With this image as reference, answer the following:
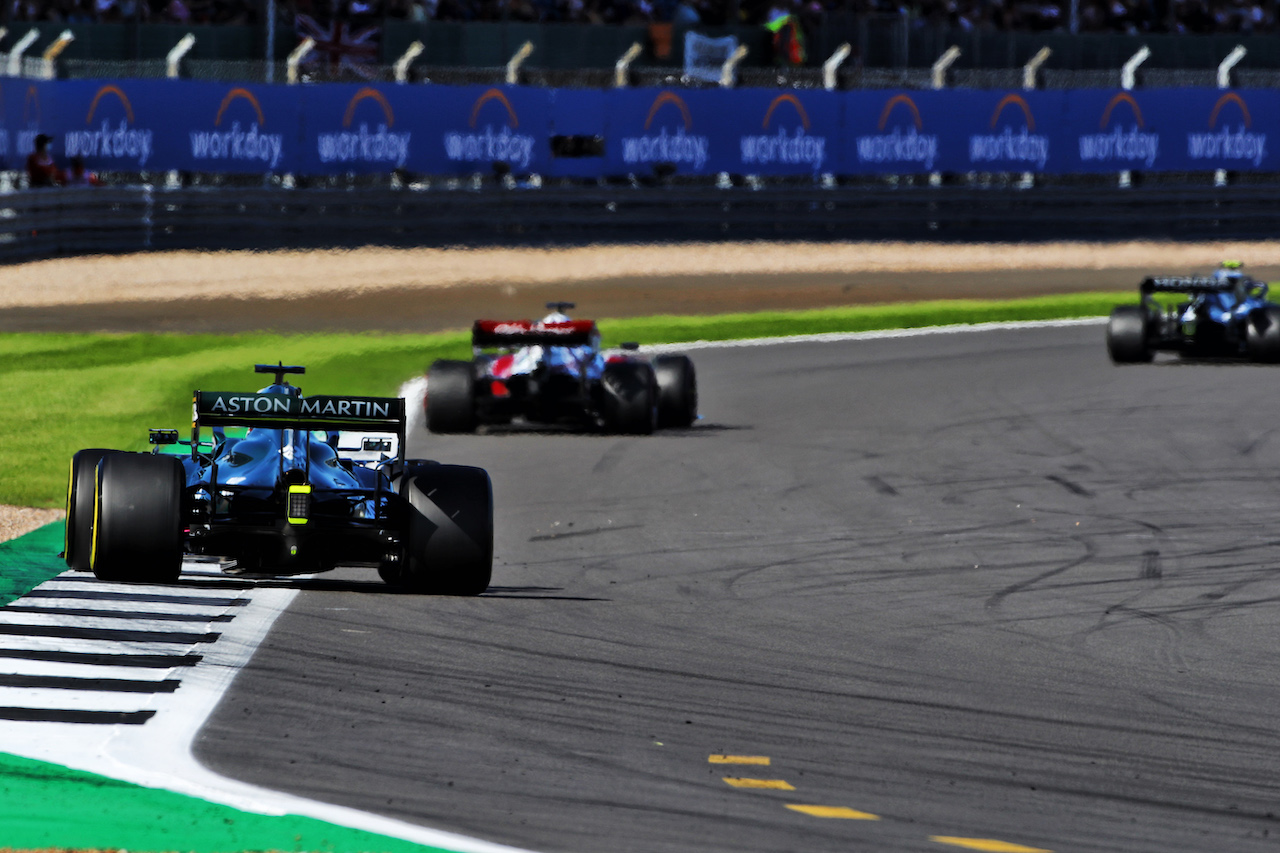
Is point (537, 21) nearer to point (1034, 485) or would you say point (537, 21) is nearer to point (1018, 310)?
point (1018, 310)

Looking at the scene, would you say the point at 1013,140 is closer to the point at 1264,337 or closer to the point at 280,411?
the point at 1264,337

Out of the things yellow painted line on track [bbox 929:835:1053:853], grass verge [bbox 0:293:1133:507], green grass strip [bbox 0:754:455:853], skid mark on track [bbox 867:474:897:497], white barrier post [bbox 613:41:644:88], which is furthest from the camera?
white barrier post [bbox 613:41:644:88]

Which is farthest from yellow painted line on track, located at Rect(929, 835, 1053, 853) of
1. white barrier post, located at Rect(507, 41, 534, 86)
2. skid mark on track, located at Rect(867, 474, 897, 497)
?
white barrier post, located at Rect(507, 41, 534, 86)

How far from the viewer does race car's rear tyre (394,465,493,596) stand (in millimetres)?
8828

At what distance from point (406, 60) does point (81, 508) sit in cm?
2419

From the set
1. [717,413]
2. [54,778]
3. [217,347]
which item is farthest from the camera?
[217,347]

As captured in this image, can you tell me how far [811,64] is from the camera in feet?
117

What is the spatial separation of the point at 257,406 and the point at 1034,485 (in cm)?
668

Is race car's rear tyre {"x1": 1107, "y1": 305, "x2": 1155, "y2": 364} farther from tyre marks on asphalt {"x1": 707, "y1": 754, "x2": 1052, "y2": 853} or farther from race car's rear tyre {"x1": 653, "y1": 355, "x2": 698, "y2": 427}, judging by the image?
tyre marks on asphalt {"x1": 707, "y1": 754, "x2": 1052, "y2": 853}

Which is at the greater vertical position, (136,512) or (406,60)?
(406,60)

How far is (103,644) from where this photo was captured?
780 centimetres

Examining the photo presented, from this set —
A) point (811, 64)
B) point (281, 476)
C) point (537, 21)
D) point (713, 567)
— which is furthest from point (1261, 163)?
point (281, 476)

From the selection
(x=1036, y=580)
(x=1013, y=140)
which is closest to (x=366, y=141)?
(x=1013, y=140)

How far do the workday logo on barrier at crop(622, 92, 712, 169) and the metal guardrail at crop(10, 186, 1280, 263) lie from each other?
838 millimetres
